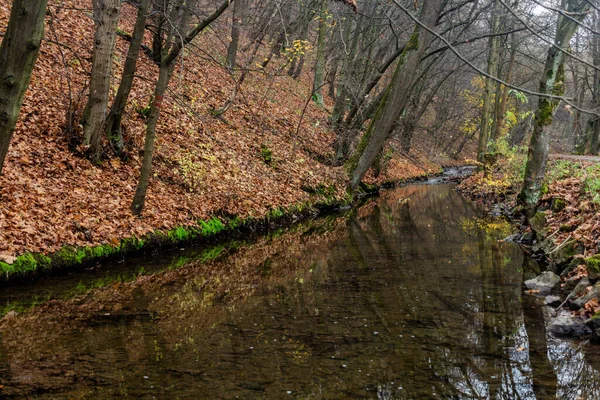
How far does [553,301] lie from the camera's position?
707 cm

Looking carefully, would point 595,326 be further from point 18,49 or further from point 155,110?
point 155,110

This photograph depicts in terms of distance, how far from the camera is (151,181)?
1098 cm

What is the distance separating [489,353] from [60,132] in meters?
8.96

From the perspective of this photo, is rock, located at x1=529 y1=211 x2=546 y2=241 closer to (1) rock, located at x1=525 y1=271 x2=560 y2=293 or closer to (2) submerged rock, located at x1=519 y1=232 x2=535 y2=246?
(2) submerged rock, located at x1=519 y1=232 x2=535 y2=246

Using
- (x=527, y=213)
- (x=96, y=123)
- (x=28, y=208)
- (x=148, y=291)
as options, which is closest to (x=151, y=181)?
(x=96, y=123)

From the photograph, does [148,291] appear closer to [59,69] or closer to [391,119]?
[59,69]

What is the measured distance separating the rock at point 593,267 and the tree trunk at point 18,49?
23.4ft

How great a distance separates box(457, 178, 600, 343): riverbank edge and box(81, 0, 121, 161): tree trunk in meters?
8.68

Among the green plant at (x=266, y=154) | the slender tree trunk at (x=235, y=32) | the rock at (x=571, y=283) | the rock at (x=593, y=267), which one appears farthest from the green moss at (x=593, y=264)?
the slender tree trunk at (x=235, y=32)

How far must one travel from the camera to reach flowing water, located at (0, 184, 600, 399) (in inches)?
178

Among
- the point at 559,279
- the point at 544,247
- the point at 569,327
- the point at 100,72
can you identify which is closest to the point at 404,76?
Result: the point at 544,247

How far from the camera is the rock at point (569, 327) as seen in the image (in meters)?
5.89

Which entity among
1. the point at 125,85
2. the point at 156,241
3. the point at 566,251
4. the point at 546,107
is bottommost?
the point at 156,241

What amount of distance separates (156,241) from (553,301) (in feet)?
22.9
